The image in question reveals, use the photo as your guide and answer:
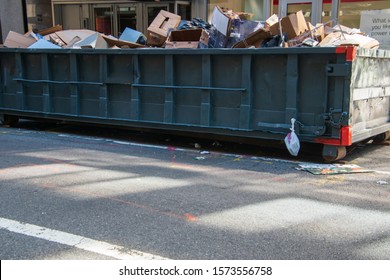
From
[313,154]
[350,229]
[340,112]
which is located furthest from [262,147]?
[350,229]

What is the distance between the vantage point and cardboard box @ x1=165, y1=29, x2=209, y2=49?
7691mm

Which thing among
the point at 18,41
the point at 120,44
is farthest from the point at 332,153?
the point at 18,41

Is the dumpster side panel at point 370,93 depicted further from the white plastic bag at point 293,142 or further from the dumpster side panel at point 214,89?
the white plastic bag at point 293,142

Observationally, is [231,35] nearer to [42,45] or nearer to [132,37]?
[132,37]

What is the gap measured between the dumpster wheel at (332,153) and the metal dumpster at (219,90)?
2 cm

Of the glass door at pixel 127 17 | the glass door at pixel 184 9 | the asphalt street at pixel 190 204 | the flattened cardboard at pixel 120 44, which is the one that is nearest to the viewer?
the asphalt street at pixel 190 204

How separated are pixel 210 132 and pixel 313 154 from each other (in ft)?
5.54

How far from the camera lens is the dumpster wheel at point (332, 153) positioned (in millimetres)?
6426

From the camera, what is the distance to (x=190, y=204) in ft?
16.3

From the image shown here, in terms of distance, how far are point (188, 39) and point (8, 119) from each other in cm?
472

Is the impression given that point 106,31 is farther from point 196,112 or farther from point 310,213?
point 310,213

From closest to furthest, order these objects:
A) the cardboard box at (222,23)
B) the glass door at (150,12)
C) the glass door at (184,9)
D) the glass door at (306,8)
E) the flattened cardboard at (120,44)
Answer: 1. the cardboard box at (222,23)
2. the flattened cardboard at (120,44)
3. the glass door at (306,8)
4. the glass door at (184,9)
5. the glass door at (150,12)

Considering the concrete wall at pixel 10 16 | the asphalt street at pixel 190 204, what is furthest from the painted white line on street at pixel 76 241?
the concrete wall at pixel 10 16

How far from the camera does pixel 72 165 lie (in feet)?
21.8
